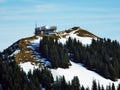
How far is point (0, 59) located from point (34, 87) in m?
33.3

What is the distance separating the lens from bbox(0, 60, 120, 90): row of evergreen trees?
177m

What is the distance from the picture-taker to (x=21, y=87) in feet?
577

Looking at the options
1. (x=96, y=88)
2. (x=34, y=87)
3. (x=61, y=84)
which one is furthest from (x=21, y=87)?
(x=96, y=88)

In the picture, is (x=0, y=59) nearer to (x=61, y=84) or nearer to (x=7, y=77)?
(x=7, y=77)

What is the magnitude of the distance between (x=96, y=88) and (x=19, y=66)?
37.1 meters

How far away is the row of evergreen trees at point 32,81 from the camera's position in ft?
582

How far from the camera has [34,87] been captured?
173 meters

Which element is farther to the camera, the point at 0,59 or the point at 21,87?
the point at 0,59

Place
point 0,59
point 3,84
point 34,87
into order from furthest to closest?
point 0,59 < point 3,84 < point 34,87

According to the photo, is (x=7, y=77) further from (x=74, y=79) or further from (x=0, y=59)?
(x=74, y=79)

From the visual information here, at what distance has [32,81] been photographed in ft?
584

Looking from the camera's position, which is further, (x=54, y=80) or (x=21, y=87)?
(x=54, y=80)

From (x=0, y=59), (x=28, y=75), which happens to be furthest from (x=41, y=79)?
(x=0, y=59)

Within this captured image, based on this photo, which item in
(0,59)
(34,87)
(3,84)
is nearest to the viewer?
(34,87)
